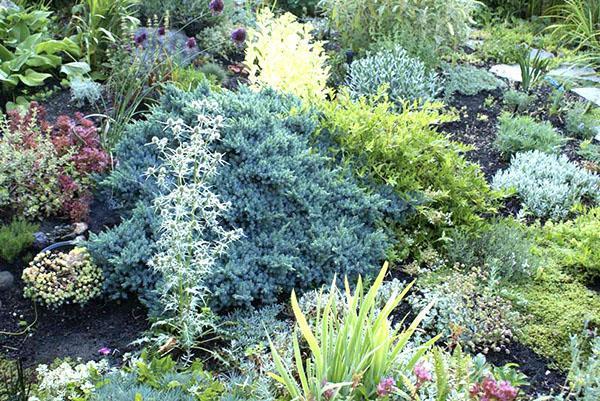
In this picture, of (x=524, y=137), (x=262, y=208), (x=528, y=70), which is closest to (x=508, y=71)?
(x=528, y=70)

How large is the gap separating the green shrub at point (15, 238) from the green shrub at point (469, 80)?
14.0 feet

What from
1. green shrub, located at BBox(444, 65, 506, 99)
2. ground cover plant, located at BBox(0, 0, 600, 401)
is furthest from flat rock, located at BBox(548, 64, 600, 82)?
ground cover plant, located at BBox(0, 0, 600, 401)

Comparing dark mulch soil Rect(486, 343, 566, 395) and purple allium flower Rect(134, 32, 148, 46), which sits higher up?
purple allium flower Rect(134, 32, 148, 46)

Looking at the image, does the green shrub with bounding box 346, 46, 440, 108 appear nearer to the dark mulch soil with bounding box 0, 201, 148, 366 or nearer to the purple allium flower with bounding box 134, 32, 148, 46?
the purple allium flower with bounding box 134, 32, 148, 46

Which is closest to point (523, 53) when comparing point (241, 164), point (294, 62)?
point (294, 62)

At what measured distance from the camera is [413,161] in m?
4.59

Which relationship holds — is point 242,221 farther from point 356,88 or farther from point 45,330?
point 356,88

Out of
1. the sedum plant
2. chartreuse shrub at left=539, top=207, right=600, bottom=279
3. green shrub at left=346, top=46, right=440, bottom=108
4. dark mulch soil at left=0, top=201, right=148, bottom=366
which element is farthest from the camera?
green shrub at left=346, top=46, right=440, bottom=108

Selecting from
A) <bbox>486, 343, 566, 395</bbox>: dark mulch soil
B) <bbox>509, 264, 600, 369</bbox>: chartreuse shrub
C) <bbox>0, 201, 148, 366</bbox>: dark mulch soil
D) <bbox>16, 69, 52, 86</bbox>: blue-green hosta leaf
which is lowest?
<bbox>0, 201, 148, 366</bbox>: dark mulch soil

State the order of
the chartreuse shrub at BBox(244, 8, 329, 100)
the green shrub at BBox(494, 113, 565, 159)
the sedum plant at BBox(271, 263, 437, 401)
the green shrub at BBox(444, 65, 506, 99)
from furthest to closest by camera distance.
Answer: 1. the green shrub at BBox(444, 65, 506, 99)
2. the green shrub at BBox(494, 113, 565, 159)
3. the chartreuse shrub at BBox(244, 8, 329, 100)
4. the sedum plant at BBox(271, 263, 437, 401)

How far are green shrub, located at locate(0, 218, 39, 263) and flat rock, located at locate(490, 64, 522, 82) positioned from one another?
5.34m

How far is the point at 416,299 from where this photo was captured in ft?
12.6

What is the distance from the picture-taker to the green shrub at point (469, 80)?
705 centimetres

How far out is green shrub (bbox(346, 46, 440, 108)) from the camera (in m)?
6.21
